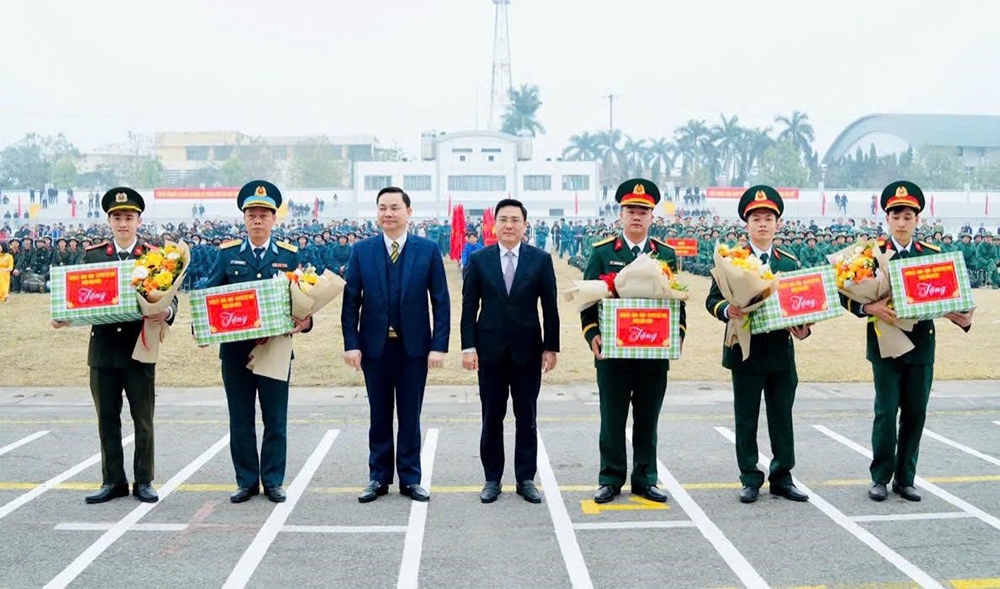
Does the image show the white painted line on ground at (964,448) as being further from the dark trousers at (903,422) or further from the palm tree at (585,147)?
the palm tree at (585,147)

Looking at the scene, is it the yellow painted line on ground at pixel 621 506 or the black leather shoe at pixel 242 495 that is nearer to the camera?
the yellow painted line on ground at pixel 621 506

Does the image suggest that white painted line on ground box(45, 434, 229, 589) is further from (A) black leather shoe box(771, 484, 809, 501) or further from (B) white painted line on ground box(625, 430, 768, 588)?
(A) black leather shoe box(771, 484, 809, 501)

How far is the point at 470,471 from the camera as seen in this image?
24.0 feet

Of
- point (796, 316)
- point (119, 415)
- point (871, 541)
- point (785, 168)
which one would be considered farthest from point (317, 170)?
point (871, 541)

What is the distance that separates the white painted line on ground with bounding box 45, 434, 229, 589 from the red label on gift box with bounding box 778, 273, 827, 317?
13.9 feet

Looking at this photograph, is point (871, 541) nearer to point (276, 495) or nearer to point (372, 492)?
point (372, 492)

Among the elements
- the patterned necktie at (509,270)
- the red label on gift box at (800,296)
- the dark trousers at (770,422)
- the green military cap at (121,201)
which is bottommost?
the dark trousers at (770,422)

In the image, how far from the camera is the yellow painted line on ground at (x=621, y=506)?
6.25 meters

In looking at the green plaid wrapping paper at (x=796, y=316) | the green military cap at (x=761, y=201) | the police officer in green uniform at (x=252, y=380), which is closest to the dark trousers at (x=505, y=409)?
the police officer in green uniform at (x=252, y=380)

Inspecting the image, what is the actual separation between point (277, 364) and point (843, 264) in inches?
149

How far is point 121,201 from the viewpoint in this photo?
6.45m

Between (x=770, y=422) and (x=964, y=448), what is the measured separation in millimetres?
2441

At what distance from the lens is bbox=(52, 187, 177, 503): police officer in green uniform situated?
643 cm

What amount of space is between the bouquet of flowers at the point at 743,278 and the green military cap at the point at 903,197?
3.48 feet
